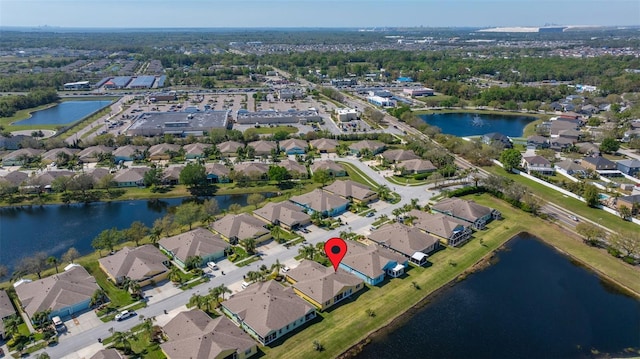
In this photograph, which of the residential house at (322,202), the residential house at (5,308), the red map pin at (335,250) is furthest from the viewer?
the residential house at (322,202)

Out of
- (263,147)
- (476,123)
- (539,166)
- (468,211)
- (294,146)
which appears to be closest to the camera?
(468,211)

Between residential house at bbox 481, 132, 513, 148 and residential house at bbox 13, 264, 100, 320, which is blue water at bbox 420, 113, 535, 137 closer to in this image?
residential house at bbox 481, 132, 513, 148

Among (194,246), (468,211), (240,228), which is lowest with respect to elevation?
(240,228)

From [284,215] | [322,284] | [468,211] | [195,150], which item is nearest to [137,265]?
[284,215]

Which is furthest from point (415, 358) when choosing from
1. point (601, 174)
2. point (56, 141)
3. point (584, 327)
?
point (56, 141)

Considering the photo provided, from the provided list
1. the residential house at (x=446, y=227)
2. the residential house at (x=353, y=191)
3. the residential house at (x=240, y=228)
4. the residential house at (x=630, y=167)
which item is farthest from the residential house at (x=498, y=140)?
the residential house at (x=240, y=228)

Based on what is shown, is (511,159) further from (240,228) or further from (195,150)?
(195,150)

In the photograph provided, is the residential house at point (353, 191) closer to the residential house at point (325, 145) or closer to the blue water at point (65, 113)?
the residential house at point (325, 145)
